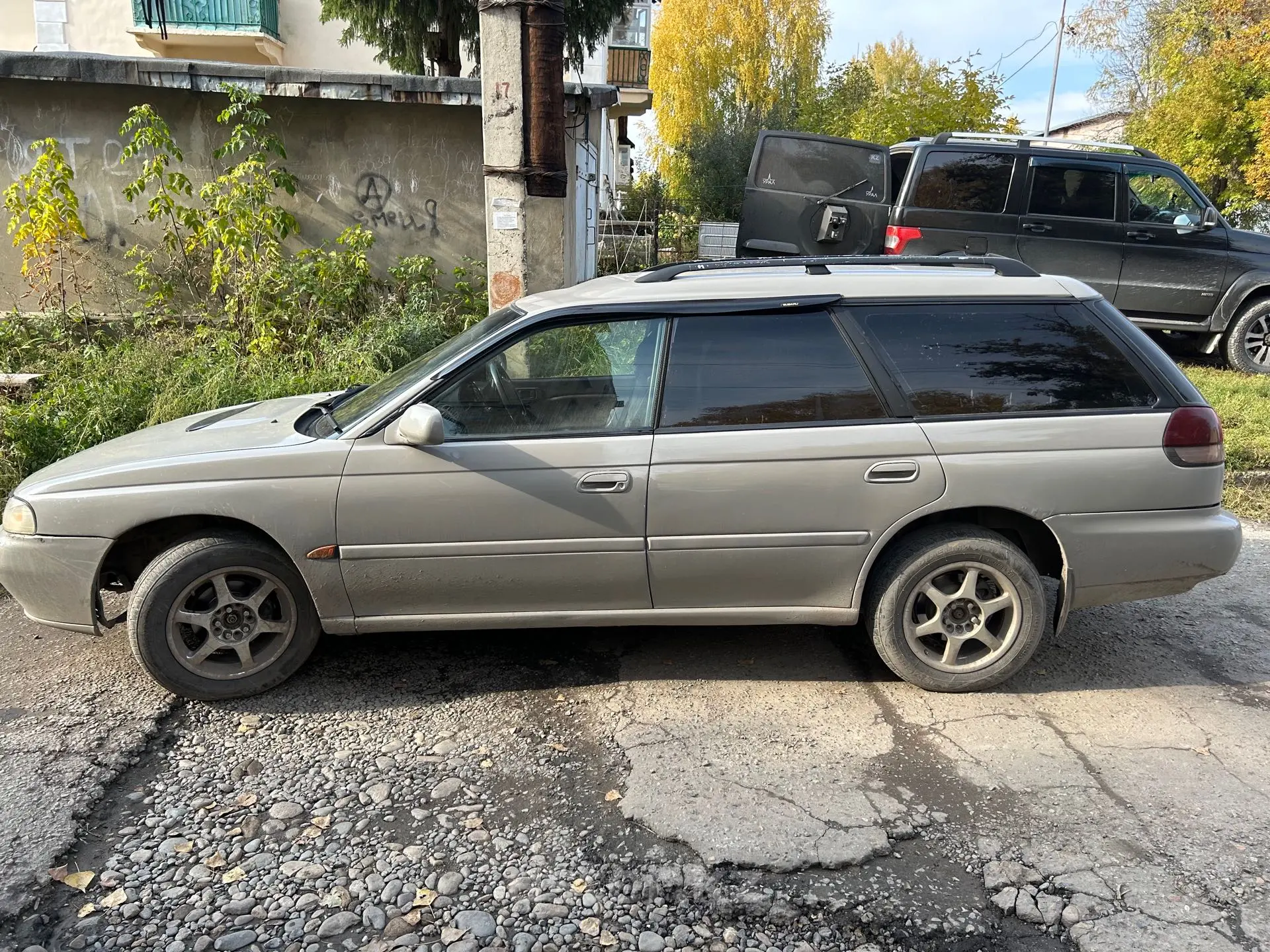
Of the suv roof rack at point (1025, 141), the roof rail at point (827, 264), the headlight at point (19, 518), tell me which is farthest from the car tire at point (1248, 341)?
the headlight at point (19, 518)

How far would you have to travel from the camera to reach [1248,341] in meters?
9.87

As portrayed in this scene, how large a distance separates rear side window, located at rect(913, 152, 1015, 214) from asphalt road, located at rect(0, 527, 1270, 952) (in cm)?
643

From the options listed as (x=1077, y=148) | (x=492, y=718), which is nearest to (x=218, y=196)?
(x=492, y=718)

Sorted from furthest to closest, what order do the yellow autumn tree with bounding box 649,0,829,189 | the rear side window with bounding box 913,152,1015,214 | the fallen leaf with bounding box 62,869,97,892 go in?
the yellow autumn tree with bounding box 649,0,829,189
the rear side window with bounding box 913,152,1015,214
the fallen leaf with bounding box 62,869,97,892

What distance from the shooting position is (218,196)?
8.74 meters

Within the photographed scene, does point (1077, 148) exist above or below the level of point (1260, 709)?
above

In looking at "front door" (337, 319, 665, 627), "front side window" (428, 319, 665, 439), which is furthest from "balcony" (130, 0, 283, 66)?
"front door" (337, 319, 665, 627)

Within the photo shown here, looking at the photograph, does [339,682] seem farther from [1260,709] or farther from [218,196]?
[218,196]

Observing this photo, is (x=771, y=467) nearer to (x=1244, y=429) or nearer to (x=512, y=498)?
(x=512, y=498)

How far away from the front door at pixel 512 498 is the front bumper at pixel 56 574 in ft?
3.27

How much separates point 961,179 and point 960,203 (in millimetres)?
242

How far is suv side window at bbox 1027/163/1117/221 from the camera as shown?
959 centimetres

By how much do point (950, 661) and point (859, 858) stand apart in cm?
124

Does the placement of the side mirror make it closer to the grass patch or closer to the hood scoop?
the hood scoop
